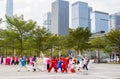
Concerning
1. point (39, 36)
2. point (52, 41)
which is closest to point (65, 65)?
point (39, 36)

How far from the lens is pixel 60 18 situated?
176125 millimetres

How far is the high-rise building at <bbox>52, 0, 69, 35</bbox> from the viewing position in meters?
159

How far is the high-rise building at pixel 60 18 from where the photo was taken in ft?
523

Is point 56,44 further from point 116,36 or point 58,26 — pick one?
point 58,26

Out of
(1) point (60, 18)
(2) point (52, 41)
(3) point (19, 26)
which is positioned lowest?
(2) point (52, 41)

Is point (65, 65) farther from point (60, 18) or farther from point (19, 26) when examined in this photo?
point (60, 18)

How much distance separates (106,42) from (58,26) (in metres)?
96.9

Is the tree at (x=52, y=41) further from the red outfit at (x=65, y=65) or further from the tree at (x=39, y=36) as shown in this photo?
the red outfit at (x=65, y=65)

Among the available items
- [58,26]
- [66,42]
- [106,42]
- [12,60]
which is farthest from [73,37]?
[58,26]

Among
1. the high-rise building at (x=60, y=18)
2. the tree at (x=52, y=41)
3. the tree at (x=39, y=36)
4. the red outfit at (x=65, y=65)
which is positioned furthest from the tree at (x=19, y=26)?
the high-rise building at (x=60, y=18)

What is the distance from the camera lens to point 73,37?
64.8m

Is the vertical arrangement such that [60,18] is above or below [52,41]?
above

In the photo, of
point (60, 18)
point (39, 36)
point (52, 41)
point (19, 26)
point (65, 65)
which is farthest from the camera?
point (60, 18)

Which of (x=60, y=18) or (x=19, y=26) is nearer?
(x=19, y=26)
